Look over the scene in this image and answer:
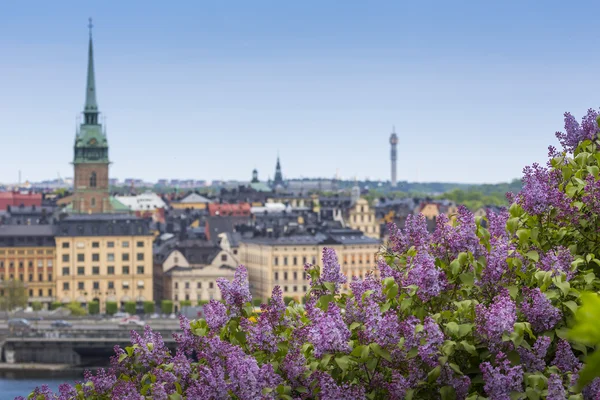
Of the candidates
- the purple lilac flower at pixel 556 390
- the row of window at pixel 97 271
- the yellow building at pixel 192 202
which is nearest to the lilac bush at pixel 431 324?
the purple lilac flower at pixel 556 390

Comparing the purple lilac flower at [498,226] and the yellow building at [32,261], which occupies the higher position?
the purple lilac flower at [498,226]

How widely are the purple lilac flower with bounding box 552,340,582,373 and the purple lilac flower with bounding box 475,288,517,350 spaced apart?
306 millimetres

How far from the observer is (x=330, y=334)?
8.98 m

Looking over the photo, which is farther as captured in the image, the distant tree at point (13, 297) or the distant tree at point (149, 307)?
the distant tree at point (13, 297)

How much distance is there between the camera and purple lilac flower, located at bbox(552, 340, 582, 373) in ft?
29.2

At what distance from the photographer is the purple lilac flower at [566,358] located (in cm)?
891

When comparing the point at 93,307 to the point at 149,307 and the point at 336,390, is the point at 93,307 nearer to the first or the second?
the point at 149,307

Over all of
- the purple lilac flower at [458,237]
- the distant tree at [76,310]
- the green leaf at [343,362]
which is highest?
the purple lilac flower at [458,237]

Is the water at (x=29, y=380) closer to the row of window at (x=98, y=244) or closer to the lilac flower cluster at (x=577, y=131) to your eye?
the row of window at (x=98, y=244)

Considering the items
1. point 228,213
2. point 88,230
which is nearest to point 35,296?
point 88,230

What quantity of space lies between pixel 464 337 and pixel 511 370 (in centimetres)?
56

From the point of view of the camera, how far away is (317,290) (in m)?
10.3

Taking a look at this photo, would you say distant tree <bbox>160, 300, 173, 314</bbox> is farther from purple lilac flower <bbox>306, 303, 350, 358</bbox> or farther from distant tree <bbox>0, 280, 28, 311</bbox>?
purple lilac flower <bbox>306, 303, 350, 358</bbox>

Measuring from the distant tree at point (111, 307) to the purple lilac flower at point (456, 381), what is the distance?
79728 mm
